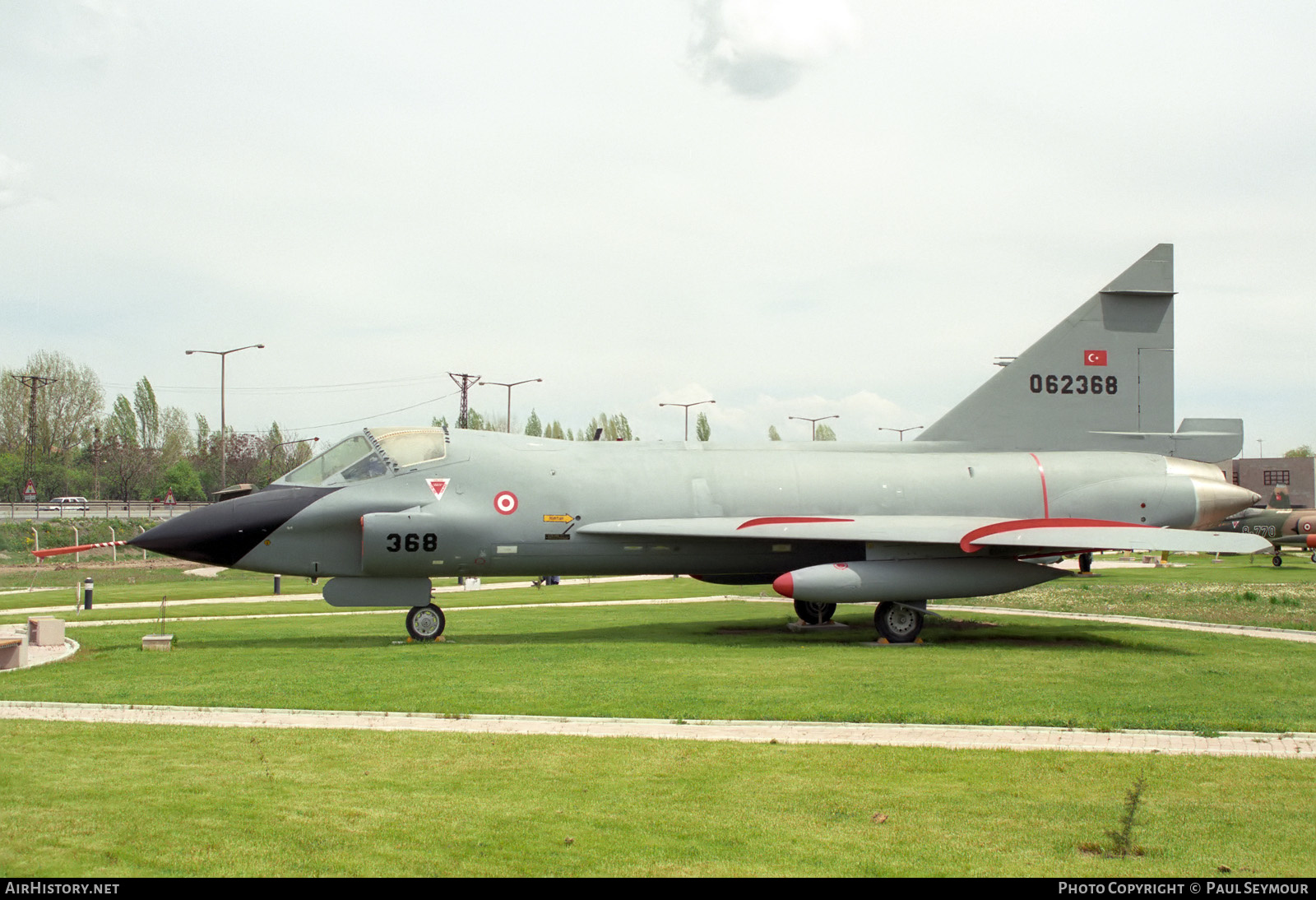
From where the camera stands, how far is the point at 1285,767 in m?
8.41

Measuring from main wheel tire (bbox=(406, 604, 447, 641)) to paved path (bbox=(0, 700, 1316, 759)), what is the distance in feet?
21.1

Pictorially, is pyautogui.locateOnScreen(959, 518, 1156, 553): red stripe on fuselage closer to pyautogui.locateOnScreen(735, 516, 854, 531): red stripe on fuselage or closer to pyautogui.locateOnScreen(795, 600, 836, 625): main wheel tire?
pyautogui.locateOnScreen(735, 516, 854, 531): red stripe on fuselage

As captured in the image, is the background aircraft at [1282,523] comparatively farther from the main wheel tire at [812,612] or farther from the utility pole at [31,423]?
the utility pole at [31,423]

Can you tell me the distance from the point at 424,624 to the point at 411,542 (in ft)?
4.82

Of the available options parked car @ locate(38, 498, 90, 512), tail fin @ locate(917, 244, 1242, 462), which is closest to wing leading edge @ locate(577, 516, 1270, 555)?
tail fin @ locate(917, 244, 1242, 462)

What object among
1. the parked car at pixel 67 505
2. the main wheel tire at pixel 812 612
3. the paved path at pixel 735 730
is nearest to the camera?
the paved path at pixel 735 730

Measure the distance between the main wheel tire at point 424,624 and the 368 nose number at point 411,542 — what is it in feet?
3.59

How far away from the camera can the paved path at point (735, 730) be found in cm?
941

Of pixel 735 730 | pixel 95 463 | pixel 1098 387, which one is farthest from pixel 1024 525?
pixel 95 463

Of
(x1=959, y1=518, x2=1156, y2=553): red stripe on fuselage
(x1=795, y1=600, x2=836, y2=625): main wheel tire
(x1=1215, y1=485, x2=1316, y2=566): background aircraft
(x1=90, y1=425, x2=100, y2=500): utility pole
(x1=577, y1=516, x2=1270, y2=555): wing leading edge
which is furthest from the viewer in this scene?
(x1=90, y1=425, x2=100, y2=500): utility pole

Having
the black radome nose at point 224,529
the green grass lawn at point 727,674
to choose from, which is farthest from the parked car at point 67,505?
the black radome nose at point 224,529

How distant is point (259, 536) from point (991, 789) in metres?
13.2

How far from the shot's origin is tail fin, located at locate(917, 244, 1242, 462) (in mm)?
20078

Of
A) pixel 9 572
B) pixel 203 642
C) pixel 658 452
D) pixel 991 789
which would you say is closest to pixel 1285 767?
pixel 991 789
